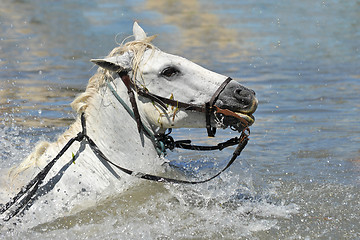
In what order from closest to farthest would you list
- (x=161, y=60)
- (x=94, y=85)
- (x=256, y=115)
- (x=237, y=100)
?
(x=237, y=100) < (x=161, y=60) < (x=94, y=85) < (x=256, y=115)

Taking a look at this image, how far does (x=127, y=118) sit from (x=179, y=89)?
19.8 inches

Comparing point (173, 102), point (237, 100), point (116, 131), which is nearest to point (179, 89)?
point (173, 102)

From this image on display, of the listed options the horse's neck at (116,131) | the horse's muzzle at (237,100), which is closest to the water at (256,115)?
the horse's neck at (116,131)

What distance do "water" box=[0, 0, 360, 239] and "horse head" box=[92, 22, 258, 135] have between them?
0.80 meters

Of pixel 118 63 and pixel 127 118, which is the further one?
pixel 127 118

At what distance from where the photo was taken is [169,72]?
4.49 m

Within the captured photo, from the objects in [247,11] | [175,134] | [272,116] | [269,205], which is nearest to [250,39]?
[247,11]

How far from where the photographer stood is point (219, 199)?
17.0 feet

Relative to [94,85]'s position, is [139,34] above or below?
above

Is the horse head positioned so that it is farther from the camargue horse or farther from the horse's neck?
the horse's neck

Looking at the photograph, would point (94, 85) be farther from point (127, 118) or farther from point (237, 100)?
point (237, 100)

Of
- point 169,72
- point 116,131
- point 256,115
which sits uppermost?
point 169,72

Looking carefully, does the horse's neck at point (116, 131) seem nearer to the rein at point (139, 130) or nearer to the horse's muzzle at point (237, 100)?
the rein at point (139, 130)

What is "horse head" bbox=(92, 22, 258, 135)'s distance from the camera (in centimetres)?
441
